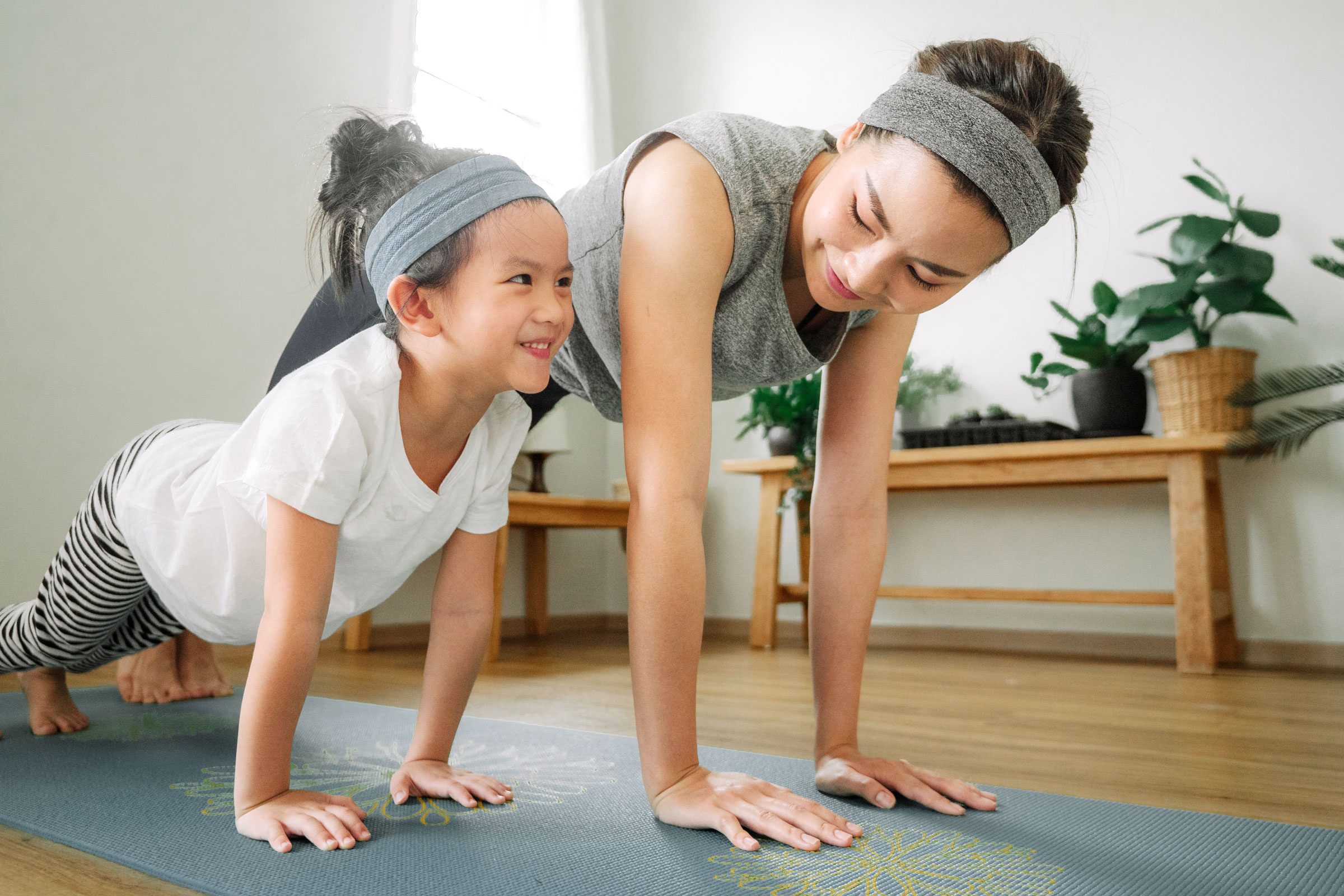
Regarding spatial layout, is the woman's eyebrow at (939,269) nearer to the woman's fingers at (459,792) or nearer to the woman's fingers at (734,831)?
the woman's fingers at (734,831)

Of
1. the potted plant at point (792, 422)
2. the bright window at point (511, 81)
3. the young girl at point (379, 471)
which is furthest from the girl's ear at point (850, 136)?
the bright window at point (511, 81)

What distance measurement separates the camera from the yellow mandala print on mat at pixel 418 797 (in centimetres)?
93

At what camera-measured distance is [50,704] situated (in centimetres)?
135

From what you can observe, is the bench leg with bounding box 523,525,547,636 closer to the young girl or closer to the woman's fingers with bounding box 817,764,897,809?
the young girl

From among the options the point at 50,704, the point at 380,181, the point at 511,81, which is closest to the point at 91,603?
the point at 50,704

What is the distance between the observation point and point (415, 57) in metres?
3.17

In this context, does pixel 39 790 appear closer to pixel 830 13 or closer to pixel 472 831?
pixel 472 831

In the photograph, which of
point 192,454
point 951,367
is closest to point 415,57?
point 951,367

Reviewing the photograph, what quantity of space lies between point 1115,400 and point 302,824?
231cm

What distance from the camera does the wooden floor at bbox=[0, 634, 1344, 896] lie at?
100 cm

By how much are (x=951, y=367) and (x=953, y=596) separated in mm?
816

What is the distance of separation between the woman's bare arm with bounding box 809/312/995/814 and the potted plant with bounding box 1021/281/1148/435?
61.4 inches

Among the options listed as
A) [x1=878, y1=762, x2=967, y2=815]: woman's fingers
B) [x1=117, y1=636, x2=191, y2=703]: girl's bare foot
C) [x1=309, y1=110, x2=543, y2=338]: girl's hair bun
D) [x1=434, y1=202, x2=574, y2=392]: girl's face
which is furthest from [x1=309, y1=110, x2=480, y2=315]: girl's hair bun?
[x1=117, y1=636, x2=191, y2=703]: girl's bare foot

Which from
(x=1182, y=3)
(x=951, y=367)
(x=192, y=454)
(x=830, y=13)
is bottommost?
(x=192, y=454)
